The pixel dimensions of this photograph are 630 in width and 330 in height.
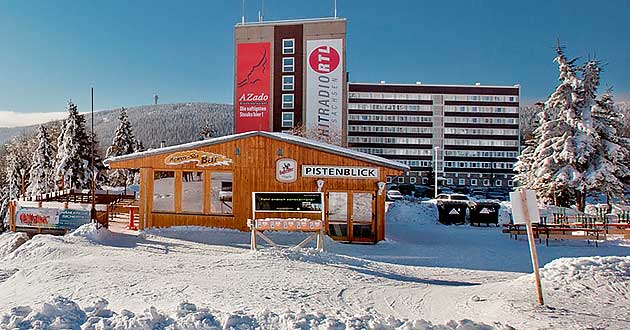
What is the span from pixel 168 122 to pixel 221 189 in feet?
498

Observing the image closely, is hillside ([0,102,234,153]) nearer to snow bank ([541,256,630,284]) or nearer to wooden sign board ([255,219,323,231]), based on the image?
wooden sign board ([255,219,323,231])

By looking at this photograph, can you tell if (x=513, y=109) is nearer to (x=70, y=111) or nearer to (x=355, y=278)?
(x=70, y=111)

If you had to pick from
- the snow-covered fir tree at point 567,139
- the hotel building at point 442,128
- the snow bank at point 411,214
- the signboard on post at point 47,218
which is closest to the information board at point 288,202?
the signboard on post at point 47,218

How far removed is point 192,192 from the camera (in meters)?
17.5

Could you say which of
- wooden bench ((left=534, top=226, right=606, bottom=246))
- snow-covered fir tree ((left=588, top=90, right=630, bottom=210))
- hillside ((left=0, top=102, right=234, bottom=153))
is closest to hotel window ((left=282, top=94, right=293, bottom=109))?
snow-covered fir tree ((left=588, top=90, right=630, bottom=210))

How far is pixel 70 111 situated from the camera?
127ft

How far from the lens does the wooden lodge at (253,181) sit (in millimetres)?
16938

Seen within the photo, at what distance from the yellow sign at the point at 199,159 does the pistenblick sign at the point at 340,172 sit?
296 centimetres

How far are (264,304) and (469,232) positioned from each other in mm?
15772

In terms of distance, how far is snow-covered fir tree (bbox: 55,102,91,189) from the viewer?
3772cm

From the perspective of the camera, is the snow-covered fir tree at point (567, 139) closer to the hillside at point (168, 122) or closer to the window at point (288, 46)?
the window at point (288, 46)

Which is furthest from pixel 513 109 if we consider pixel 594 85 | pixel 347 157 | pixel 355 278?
pixel 355 278

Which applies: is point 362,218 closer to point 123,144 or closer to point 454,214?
point 454,214

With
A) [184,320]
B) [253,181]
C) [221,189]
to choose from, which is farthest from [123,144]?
[184,320]
